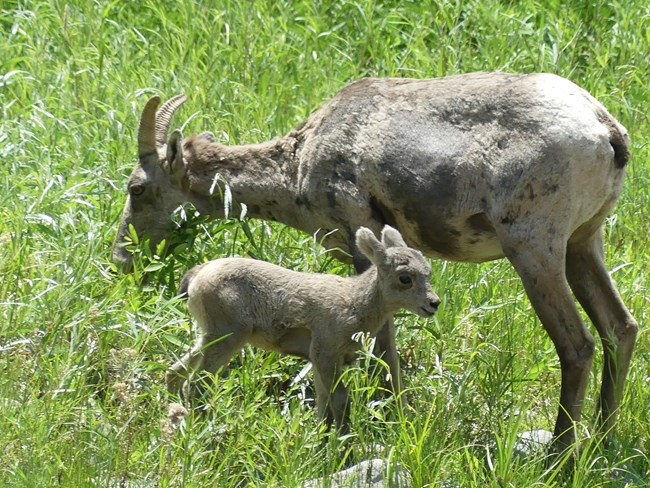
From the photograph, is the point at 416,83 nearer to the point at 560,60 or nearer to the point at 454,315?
the point at 454,315

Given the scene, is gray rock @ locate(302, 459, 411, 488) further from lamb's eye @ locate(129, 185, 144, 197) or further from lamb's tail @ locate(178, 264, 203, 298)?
lamb's eye @ locate(129, 185, 144, 197)

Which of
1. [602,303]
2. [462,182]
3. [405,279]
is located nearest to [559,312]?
[602,303]

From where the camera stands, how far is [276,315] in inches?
292

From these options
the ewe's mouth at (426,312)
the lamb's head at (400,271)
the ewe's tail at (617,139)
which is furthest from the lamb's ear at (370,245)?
the ewe's tail at (617,139)

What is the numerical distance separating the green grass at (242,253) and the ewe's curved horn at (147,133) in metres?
0.49

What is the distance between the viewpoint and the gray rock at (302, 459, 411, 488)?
680 centimetres

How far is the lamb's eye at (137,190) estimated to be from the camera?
8773mm

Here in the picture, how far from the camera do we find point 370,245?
23.9 ft

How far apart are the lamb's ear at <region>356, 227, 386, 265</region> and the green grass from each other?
606 mm

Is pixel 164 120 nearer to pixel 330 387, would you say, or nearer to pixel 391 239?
pixel 391 239

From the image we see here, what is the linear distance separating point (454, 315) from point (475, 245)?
734 millimetres

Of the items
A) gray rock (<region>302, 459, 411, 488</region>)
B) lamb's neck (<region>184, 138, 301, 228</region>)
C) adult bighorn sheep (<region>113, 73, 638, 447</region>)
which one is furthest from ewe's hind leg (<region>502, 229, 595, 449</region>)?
lamb's neck (<region>184, 138, 301, 228</region>)

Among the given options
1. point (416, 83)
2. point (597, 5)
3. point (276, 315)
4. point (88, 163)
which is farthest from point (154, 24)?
point (276, 315)

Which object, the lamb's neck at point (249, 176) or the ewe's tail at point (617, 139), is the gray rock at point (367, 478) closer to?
the lamb's neck at point (249, 176)
